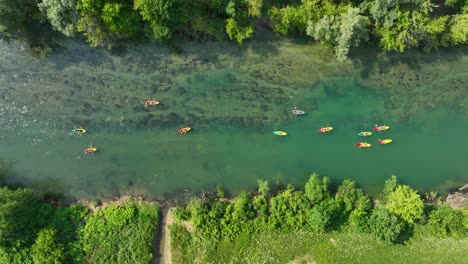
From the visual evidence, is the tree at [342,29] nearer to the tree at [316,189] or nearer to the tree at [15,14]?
the tree at [316,189]

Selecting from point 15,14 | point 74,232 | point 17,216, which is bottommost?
point 74,232

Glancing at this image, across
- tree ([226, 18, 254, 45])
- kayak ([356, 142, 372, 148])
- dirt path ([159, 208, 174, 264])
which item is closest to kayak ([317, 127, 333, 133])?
kayak ([356, 142, 372, 148])

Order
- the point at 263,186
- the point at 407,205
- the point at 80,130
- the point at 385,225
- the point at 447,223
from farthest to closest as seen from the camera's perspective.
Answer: the point at 80,130
the point at 263,186
the point at 447,223
the point at 407,205
the point at 385,225

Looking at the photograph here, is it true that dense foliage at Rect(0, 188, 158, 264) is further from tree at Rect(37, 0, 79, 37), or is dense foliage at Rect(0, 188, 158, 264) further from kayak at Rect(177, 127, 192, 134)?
tree at Rect(37, 0, 79, 37)

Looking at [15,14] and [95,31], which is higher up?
[15,14]

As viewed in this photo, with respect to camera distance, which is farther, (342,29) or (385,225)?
(342,29)

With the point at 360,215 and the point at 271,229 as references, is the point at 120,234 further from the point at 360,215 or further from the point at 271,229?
the point at 360,215

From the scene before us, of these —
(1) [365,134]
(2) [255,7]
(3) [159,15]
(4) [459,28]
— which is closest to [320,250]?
(1) [365,134]
